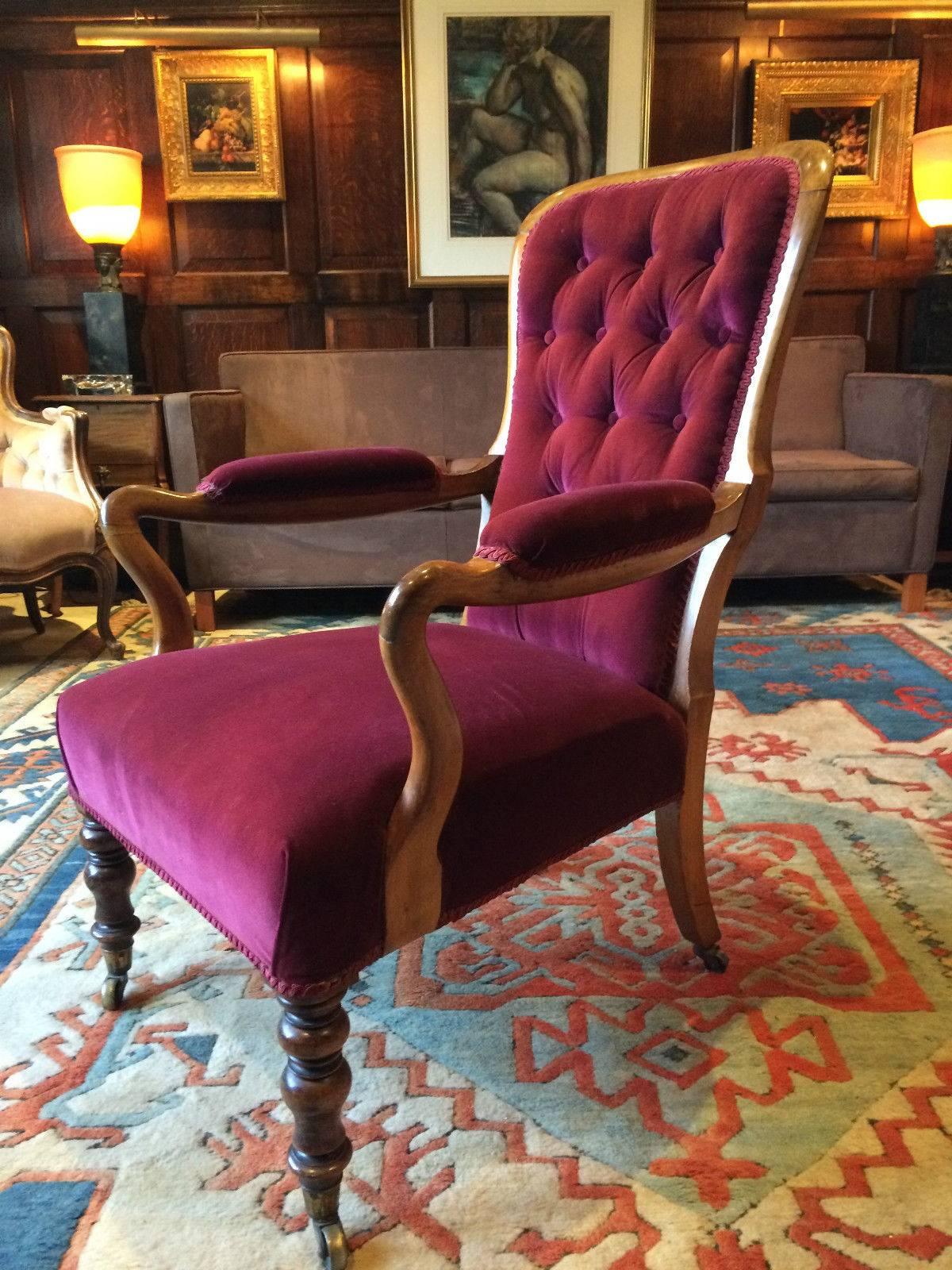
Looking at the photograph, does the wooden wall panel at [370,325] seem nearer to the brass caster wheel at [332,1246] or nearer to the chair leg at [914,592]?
the chair leg at [914,592]

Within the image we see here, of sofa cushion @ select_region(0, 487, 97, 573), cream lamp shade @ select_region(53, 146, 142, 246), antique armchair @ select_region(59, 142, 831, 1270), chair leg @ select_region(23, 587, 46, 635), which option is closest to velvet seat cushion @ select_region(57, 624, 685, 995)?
antique armchair @ select_region(59, 142, 831, 1270)

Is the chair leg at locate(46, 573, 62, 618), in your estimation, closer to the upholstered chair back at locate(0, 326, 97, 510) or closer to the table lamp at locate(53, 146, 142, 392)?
the upholstered chair back at locate(0, 326, 97, 510)

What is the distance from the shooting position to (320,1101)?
0.82 meters

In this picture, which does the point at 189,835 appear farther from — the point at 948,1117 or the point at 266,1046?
the point at 948,1117

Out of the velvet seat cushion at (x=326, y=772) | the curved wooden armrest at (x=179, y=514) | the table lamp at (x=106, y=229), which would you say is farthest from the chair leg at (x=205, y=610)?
the velvet seat cushion at (x=326, y=772)

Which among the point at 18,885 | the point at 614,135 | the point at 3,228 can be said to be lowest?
the point at 18,885

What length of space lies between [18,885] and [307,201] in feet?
9.48

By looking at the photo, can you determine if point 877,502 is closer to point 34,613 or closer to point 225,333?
point 225,333

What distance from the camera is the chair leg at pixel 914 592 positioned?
3.07 metres

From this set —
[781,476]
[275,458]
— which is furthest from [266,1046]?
[781,476]

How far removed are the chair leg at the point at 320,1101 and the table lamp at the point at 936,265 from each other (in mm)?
3457

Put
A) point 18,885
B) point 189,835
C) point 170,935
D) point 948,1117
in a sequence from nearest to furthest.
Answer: point 189,835 → point 948,1117 → point 170,935 → point 18,885

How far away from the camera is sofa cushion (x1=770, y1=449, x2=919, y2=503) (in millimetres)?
2953

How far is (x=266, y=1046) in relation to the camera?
3.84 feet
